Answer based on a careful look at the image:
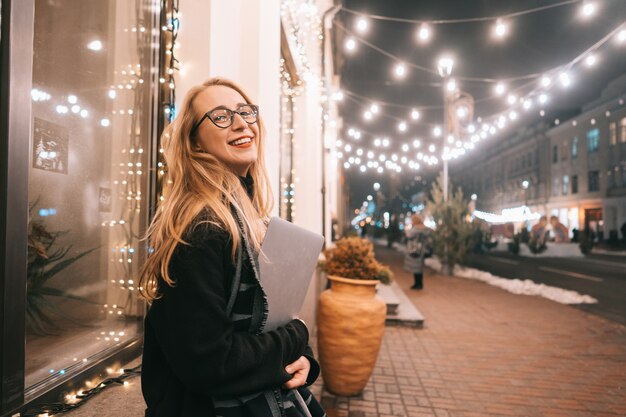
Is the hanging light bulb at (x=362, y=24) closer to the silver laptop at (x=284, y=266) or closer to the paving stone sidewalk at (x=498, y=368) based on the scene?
the paving stone sidewalk at (x=498, y=368)

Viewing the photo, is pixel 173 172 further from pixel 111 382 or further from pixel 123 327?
pixel 123 327

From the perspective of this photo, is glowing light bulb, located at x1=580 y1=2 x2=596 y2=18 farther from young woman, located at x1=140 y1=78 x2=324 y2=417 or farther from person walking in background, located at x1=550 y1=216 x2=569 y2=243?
person walking in background, located at x1=550 y1=216 x2=569 y2=243

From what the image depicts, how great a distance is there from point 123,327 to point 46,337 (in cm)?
61

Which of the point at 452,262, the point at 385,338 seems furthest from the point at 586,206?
the point at 385,338

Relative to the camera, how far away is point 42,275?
192 cm

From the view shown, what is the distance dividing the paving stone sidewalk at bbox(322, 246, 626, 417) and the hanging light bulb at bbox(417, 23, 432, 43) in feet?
20.8

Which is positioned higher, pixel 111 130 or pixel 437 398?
pixel 111 130

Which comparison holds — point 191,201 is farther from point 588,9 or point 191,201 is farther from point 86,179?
point 588,9

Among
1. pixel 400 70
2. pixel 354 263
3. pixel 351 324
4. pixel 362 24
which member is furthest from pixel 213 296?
pixel 400 70

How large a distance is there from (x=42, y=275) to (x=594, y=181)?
126ft

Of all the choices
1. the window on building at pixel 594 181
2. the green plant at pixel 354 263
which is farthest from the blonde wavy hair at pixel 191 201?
the window on building at pixel 594 181

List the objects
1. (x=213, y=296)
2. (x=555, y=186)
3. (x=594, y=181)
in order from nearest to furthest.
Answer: (x=213, y=296) < (x=594, y=181) < (x=555, y=186)

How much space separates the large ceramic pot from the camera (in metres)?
3.76

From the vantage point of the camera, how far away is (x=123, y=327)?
2531mm
